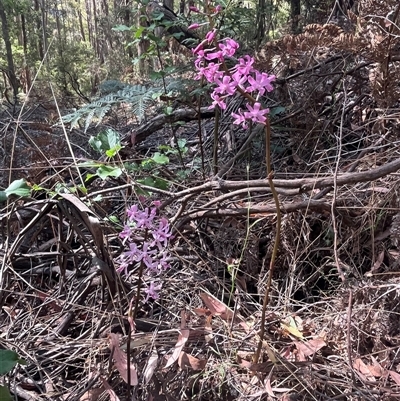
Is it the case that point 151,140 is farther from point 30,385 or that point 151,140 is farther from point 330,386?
point 330,386

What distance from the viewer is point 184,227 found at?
190 centimetres

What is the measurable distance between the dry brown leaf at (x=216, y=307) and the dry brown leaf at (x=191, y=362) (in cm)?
21

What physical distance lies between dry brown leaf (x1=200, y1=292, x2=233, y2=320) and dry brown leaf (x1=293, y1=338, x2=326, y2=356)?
0.81 feet

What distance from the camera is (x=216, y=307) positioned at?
1548 mm

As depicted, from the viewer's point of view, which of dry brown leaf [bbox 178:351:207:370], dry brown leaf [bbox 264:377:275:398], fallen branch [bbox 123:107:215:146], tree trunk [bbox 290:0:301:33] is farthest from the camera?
tree trunk [bbox 290:0:301:33]

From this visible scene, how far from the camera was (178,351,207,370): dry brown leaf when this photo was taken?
1.33 meters

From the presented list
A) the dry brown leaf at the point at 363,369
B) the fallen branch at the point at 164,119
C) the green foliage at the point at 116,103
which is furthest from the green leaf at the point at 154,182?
the dry brown leaf at the point at 363,369

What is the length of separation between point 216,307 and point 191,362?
253mm

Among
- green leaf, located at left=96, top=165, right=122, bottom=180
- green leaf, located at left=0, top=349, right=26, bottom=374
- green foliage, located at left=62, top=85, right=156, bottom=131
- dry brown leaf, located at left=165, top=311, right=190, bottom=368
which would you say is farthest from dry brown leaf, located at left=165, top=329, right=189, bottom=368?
green foliage, located at left=62, top=85, right=156, bottom=131

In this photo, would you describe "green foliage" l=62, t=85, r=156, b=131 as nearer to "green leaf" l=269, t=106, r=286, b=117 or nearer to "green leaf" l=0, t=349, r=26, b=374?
"green leaf" l=269, t=106, r=286, b=117

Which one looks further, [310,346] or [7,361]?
[310,346]

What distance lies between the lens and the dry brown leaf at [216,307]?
152 cm

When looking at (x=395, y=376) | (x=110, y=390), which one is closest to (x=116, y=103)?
(x=110, y=390)

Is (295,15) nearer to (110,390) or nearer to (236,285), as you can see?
(236,285)
